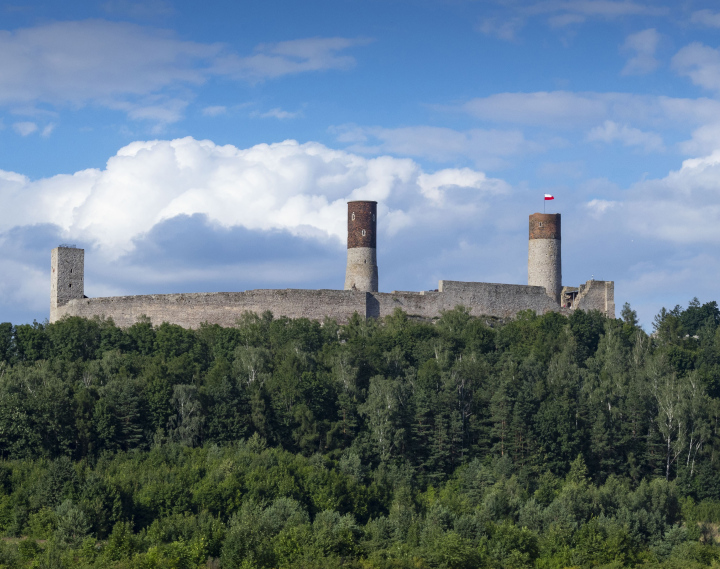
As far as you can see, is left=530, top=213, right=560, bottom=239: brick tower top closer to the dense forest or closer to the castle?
the castle

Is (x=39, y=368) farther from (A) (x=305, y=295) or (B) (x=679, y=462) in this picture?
(B) (x=679, y=462)

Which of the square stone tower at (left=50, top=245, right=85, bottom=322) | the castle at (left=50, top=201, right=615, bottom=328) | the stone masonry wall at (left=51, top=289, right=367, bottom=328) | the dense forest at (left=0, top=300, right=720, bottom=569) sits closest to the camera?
the dense forest at (left=0, top=300, right=720, bottom=569)

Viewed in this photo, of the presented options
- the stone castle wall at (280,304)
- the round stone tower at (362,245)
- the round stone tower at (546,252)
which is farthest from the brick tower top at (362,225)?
the round stone tower at (546,252)

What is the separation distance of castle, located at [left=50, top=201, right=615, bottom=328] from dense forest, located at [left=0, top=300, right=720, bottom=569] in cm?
82

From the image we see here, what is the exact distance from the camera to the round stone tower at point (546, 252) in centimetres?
6494

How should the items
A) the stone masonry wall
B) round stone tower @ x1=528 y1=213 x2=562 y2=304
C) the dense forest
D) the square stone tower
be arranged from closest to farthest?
the dense forest < the stone masonry wall < the square stone tower < round stone tower @ x1=528 y1=213 x2=562 y2=304

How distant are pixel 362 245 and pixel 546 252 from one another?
8948 mm

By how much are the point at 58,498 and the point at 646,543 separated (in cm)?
1889

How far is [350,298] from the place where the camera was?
197 ft

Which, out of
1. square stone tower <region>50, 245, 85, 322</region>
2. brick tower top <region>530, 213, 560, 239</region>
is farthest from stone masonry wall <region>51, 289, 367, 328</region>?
brick tower top <region>530, 213, 560, 239</region>

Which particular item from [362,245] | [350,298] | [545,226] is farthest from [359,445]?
[545,226]

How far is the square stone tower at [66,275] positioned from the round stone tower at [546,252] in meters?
19.6

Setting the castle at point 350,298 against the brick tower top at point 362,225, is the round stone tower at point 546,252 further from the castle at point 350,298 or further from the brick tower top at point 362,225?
the brick tower top at point 362,225

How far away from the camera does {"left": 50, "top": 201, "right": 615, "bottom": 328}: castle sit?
5991cm
